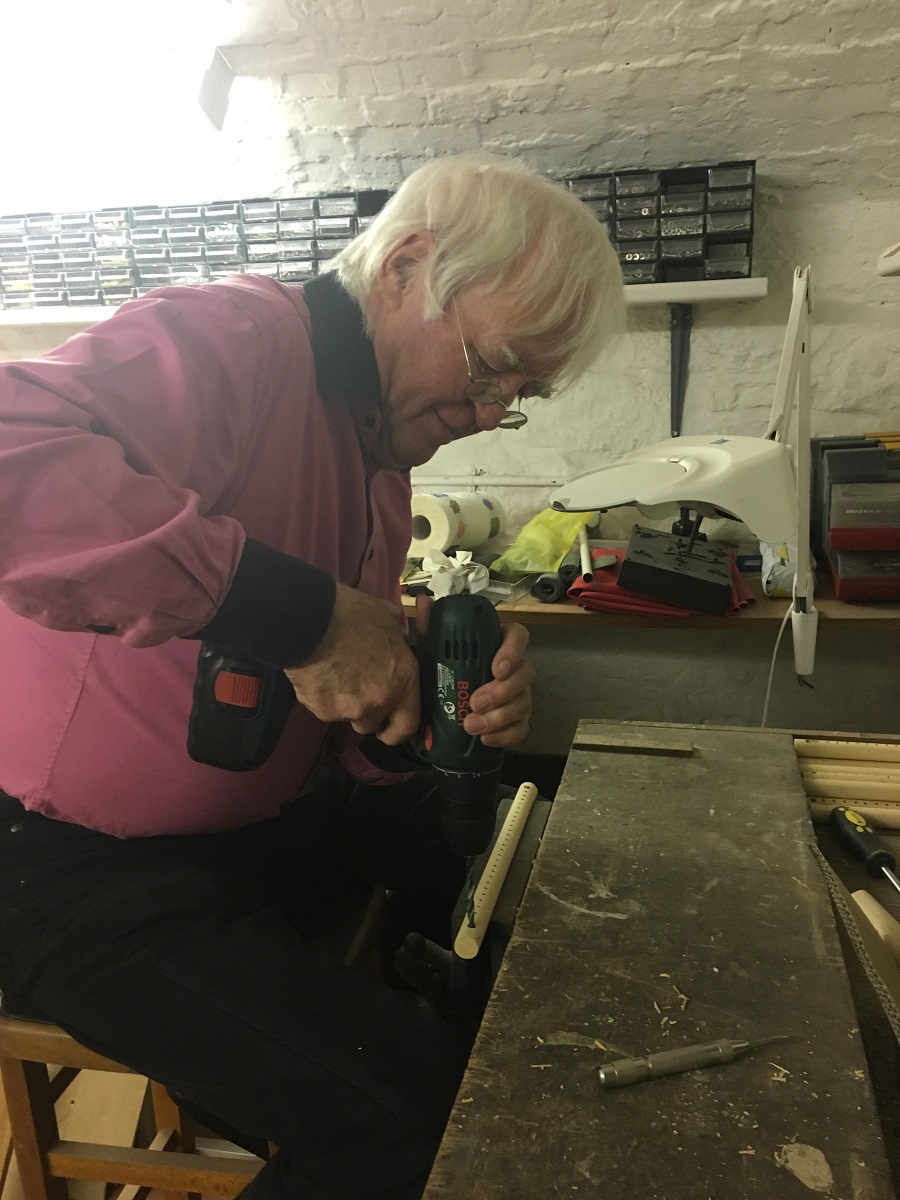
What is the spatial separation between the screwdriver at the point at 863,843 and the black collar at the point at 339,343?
84cm

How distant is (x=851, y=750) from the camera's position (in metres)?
1.20

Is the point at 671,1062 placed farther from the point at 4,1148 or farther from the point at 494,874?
the point at 4,1148

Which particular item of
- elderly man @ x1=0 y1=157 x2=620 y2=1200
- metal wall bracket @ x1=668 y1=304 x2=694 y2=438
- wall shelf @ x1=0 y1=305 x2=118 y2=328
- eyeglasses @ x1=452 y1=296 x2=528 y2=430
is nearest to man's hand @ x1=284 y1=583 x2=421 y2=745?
elderly man @ x1=0 y1=157 x2=620 y2=1200

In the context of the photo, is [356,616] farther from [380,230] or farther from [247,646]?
[380,230]

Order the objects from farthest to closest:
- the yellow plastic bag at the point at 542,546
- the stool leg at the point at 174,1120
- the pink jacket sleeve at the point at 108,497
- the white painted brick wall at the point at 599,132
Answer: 1. the yellow plastic bag at the point at 542,546
2. the white painted brick wall at the point at 599,132
3. the stool leg at the point at 174,1120
4. the pink jacket sleeve at the point at 108,497

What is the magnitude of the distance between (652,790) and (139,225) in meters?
2.11

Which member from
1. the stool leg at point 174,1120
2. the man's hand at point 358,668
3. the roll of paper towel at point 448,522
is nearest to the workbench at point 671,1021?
the man's hand at point 358,668

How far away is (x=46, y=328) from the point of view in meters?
2.62

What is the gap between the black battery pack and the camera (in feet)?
5.91

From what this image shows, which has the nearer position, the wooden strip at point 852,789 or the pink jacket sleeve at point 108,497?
the pink jacket sleeve at point 108,497

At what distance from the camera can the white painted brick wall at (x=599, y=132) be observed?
169 cm

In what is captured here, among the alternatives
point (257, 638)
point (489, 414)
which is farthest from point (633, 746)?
point (257, 638)

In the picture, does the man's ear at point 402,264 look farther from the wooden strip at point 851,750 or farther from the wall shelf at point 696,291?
the wall shelf at point 696,291

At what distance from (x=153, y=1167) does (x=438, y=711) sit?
30.0 inches
